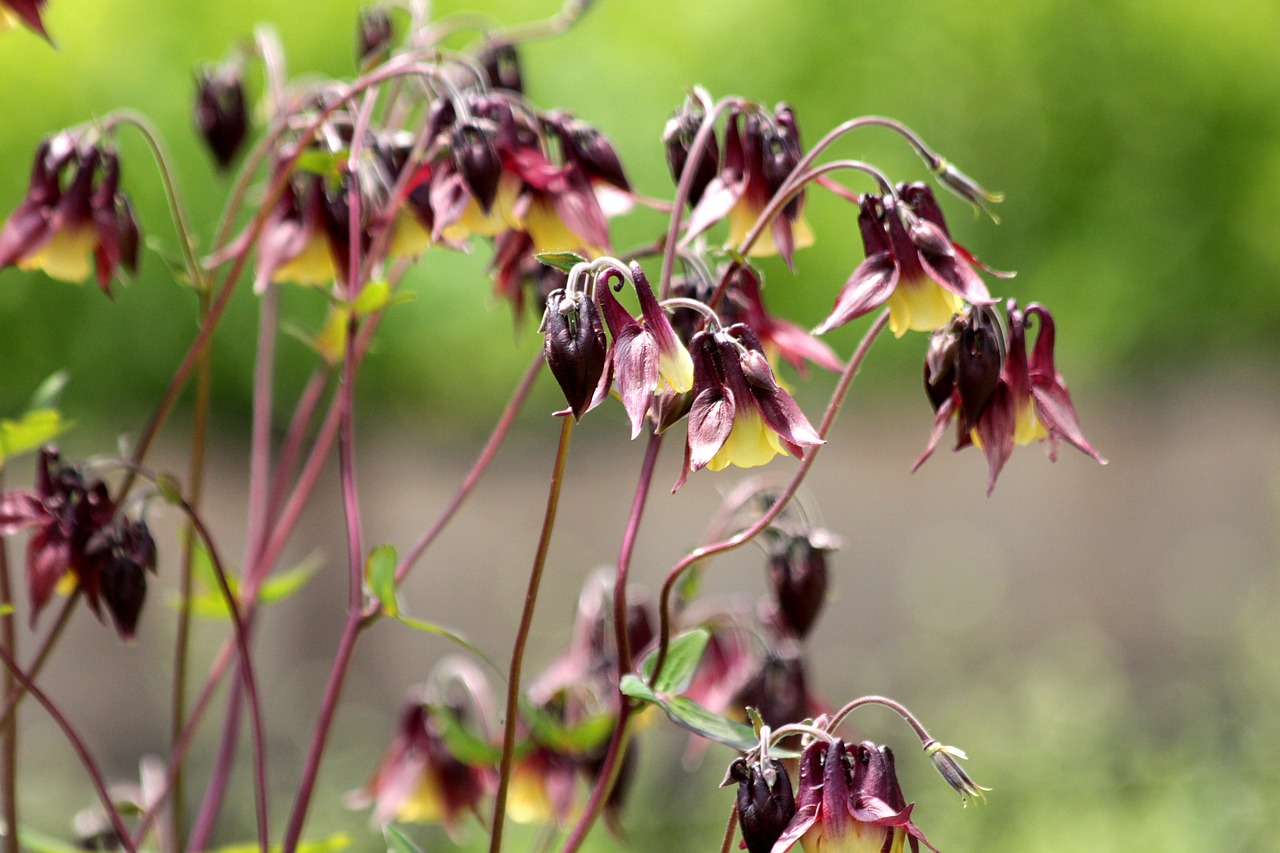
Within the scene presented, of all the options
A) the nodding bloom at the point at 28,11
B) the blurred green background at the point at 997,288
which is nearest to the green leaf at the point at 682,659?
the nodding bloom at the point at 28,11

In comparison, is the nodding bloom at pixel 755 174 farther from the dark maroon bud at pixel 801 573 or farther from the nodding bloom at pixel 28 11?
the nodding bloom at pixel 28 11

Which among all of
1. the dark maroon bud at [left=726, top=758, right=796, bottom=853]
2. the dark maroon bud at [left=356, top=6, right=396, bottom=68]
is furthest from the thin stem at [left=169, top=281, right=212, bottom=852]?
the dark maroon bud at [left=726, top=758, right=796, bottom=853]

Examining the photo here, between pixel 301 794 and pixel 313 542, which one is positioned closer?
pixel 301 794

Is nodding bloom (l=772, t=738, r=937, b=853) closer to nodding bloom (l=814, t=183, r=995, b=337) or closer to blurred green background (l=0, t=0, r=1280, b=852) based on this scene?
nodding bloom (l=814, t=183, r=995, b=337)

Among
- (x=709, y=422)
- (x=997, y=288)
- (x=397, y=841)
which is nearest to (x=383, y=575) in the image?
(x=397, y=841)

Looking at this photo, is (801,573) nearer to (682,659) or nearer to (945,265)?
(682,659)

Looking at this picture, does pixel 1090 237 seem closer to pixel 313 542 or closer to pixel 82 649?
pixel 313 542

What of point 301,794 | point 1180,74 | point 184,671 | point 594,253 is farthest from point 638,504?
point 1180,74
